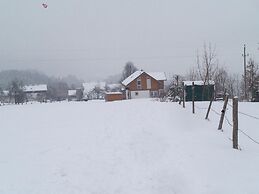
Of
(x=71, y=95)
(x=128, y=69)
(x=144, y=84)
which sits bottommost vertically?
(x=71, y=95)

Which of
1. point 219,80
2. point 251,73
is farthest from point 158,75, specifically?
point 219,80

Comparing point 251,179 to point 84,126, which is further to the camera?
point 84,126

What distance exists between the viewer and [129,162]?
734 cm

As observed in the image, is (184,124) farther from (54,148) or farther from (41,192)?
(41,192)

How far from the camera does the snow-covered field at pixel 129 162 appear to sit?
19.3 feet

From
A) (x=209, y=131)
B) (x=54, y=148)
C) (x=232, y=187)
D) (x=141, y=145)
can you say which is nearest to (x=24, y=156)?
(x=54, y=148)

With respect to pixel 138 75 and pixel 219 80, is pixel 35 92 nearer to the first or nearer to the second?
pixel 138 75

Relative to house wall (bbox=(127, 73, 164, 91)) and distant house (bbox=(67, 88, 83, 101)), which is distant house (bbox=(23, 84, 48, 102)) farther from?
house wall (bbox=(127, 73, 164, 91))

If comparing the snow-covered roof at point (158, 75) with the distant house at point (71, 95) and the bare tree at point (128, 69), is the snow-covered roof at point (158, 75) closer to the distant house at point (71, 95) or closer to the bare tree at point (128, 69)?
the bare tree at point (128, 69)

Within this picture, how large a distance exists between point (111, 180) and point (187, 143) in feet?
10.1

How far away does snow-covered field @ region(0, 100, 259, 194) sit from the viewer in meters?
5.88

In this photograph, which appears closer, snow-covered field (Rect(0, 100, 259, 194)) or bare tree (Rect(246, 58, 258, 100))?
snow-covered field (Rect(0, 100, 259, 194))

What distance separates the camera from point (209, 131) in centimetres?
1062

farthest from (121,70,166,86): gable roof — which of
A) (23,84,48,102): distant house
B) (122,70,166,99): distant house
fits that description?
(23,84,48,102): distant house
